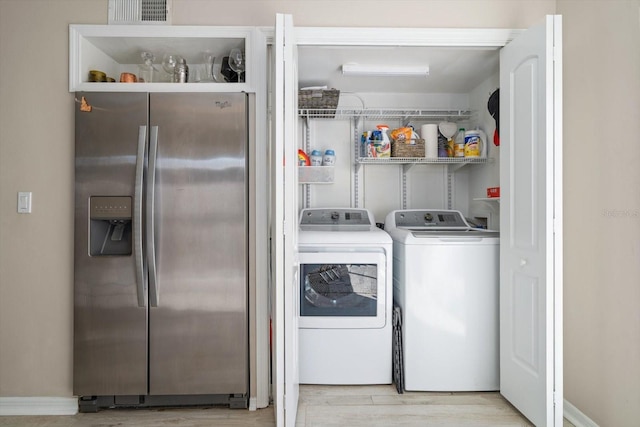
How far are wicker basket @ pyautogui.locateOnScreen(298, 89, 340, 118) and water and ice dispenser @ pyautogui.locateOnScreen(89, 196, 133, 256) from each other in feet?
4.20

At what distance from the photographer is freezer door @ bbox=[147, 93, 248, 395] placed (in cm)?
200

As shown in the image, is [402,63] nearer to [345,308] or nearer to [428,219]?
[428,219]

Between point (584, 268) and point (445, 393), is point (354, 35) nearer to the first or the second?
point (584, 268)

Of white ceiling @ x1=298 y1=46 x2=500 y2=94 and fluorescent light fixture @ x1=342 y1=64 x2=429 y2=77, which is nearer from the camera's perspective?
white ceiling @ x1=298 y1=46 x2=500 y2=94

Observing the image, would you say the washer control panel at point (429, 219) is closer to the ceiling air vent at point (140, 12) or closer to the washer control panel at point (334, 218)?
the washer control panel at point (334, 218)

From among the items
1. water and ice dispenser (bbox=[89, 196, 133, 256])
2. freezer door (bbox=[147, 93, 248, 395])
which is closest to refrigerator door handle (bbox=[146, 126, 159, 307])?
freezer door (bbox=[147, 93, 248, 395])

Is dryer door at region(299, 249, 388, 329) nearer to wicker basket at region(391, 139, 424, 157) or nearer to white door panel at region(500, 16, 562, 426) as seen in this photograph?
white door panel at region(500, 16, 562, 426)

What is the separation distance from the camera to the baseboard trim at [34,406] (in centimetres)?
205

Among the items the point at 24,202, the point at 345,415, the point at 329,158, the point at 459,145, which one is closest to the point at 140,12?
the point at 24,202

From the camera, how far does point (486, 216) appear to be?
9.34ft

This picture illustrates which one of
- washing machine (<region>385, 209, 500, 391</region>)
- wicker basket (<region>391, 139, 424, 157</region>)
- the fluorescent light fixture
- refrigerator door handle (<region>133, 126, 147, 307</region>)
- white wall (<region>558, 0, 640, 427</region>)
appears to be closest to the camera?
white wall (<region>558, 0, 640, 427</region>)

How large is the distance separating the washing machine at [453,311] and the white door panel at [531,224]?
0.09 meters

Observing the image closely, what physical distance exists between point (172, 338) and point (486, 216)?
7.42 feet

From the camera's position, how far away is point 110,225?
6.89 ft
